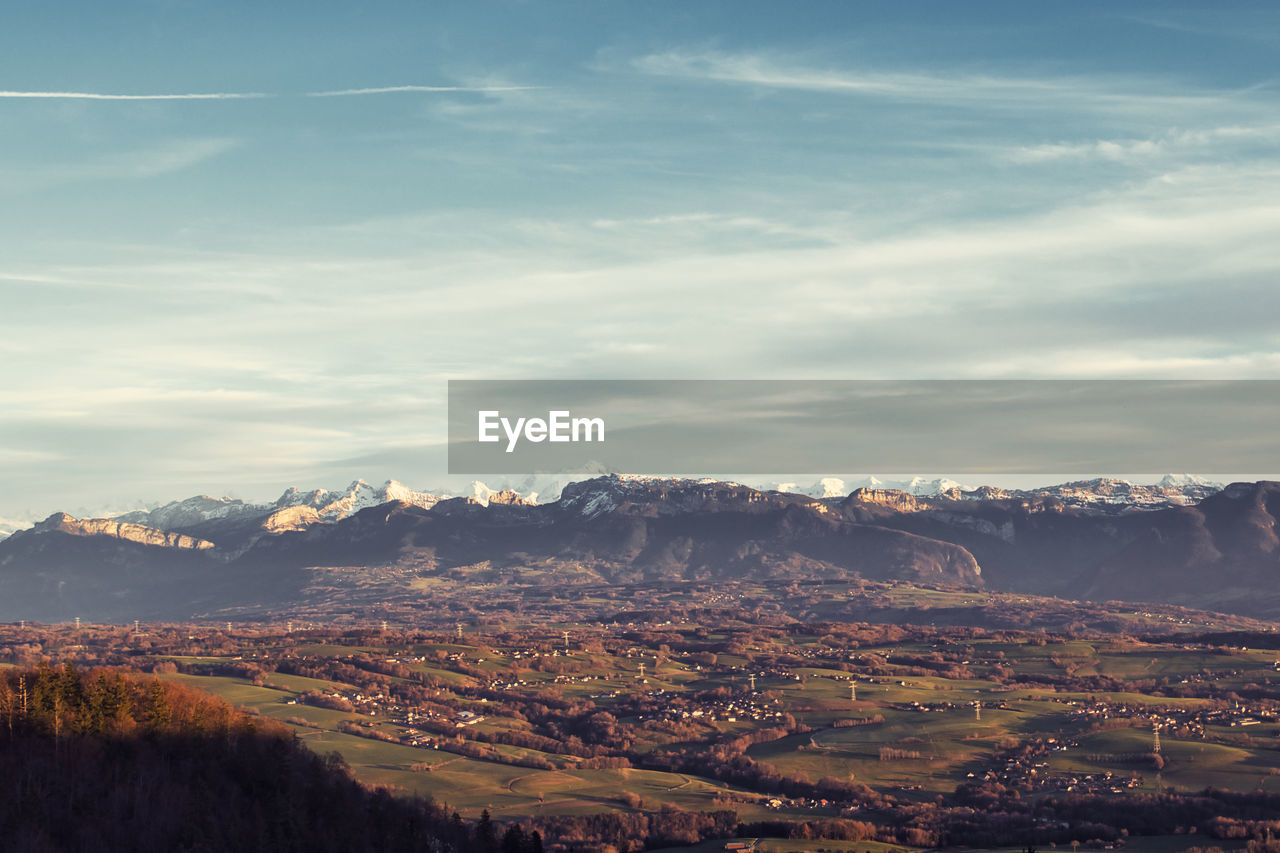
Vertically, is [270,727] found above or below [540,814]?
above

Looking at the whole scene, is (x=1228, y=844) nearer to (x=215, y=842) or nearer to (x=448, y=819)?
(x=448, y=819)

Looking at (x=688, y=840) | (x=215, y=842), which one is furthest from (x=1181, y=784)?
(x=215, y=842)

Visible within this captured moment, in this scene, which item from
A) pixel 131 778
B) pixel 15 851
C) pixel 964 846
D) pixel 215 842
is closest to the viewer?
pixel 15 851

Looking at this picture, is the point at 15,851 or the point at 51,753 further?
the point at 51,753

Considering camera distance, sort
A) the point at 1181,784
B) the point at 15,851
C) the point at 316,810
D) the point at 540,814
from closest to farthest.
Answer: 1. the point at 15,851
2. the point at 316,810
3. the point at 540,814
4. the point at 1181,784

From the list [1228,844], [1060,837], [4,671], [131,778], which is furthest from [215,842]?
[1228,844]

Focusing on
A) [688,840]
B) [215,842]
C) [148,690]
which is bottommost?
[688,840]
